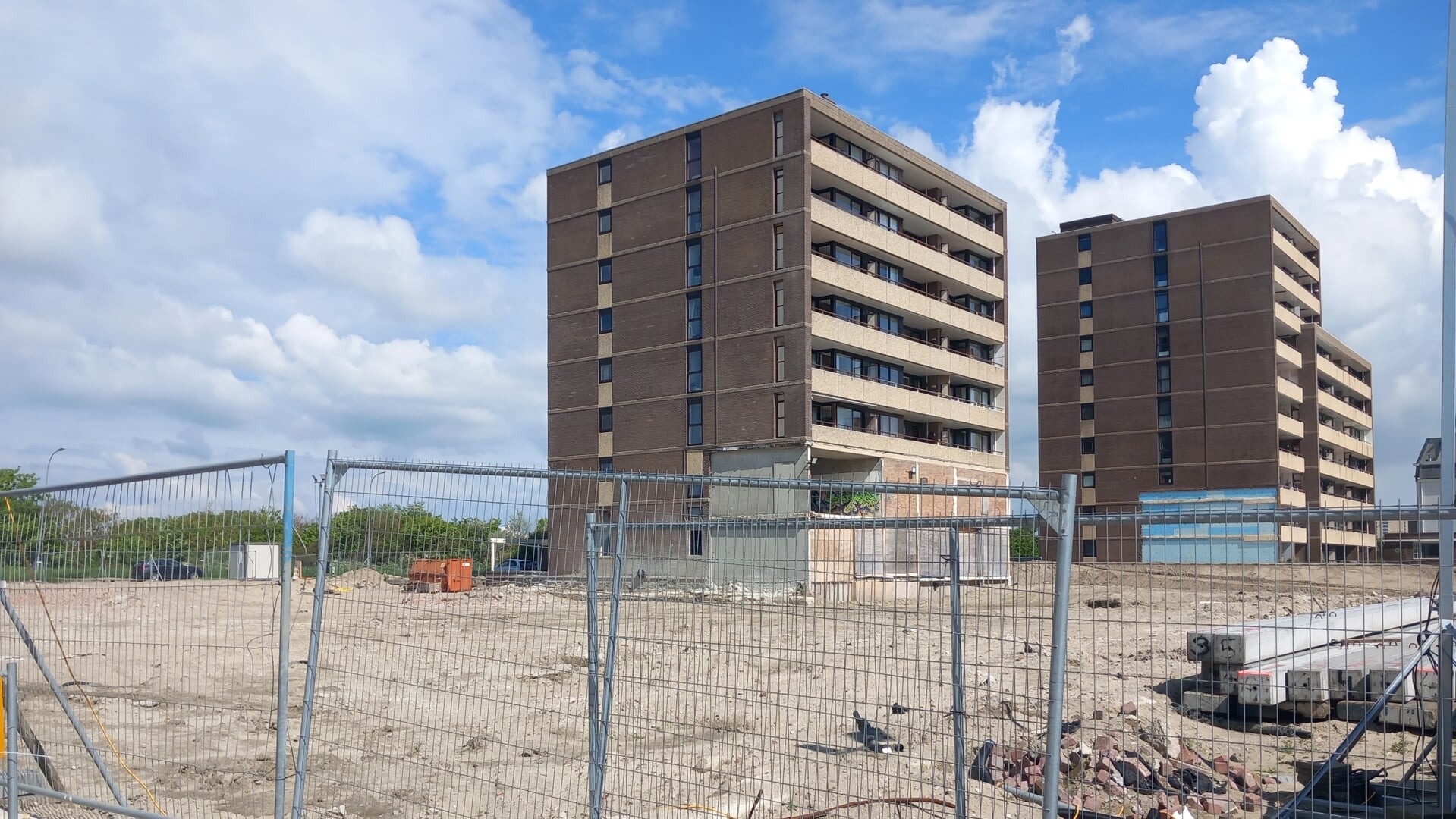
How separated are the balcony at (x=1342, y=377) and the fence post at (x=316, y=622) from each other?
3273 inches

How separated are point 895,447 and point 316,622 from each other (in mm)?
45265

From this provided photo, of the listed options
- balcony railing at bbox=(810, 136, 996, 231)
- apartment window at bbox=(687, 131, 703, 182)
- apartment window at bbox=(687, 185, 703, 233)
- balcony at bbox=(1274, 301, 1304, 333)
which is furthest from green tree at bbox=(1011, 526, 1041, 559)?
balcony at bbox=(1274, 301, 1304, 333)

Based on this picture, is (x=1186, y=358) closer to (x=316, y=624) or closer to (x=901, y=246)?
(x=901, y=246)

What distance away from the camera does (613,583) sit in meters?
6.23

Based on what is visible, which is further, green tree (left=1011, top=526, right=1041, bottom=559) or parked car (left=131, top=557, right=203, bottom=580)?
parked car (left=131, top=557, right=203, bottom=580)

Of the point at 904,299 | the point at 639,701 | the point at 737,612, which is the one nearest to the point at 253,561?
the point at 639,701

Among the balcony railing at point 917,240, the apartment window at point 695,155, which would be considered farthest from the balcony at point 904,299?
the apartment window at point 695,155

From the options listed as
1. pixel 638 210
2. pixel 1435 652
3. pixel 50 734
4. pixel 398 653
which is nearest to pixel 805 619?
pixel 1435 652

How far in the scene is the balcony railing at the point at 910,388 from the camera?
1885 inches

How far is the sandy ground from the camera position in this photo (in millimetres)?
6391

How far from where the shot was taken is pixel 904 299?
51.9 meters

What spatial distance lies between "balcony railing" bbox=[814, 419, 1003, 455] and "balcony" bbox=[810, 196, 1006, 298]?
8093mm

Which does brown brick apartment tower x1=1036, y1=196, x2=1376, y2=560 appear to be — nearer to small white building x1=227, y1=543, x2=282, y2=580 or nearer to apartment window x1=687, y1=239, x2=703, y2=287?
apartment window x1=687, y1=239, x2=703, y2=287

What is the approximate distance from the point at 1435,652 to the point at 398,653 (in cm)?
918
